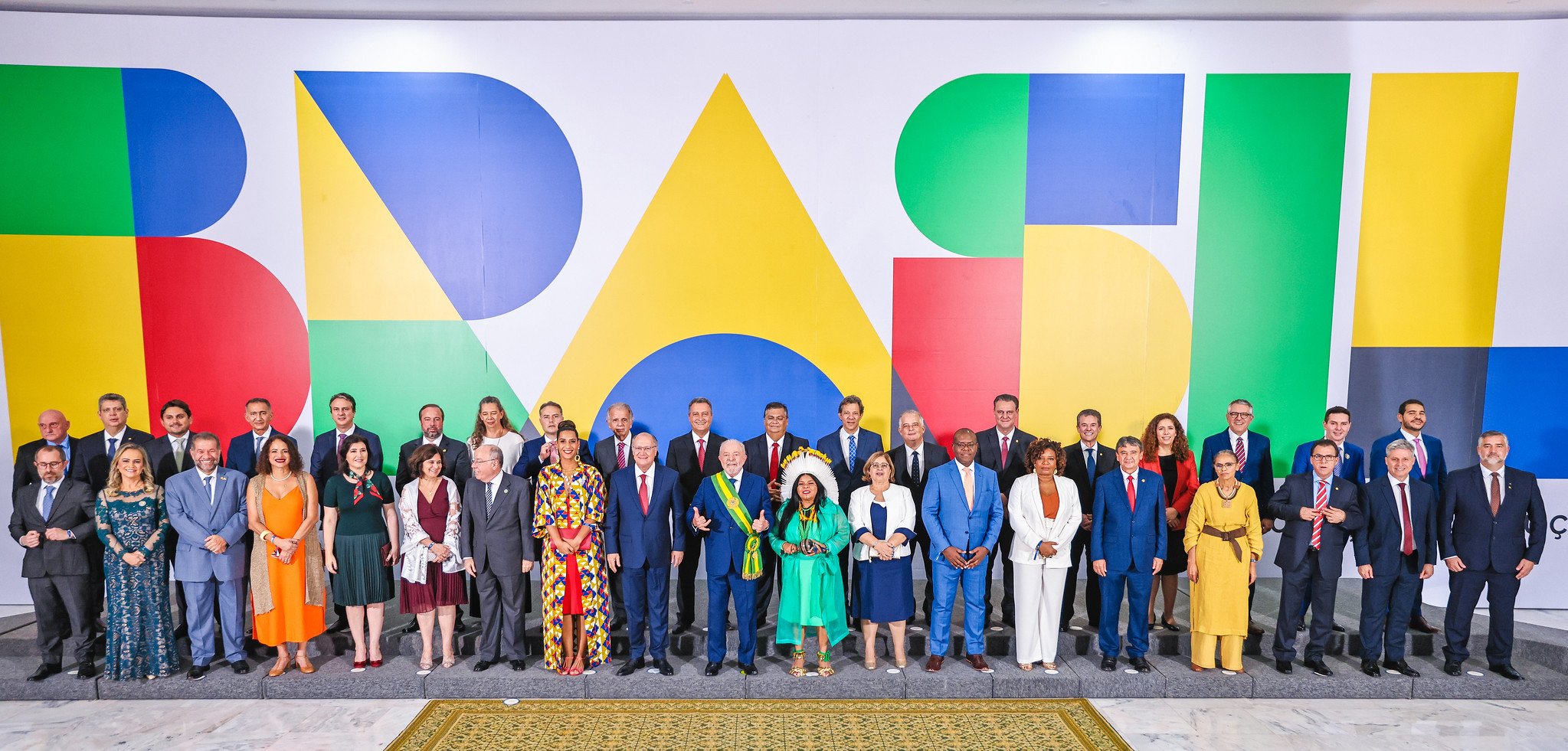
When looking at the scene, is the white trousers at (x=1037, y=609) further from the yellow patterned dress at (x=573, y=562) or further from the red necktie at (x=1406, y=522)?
the yellow patterned dress at (x=573, y=562)

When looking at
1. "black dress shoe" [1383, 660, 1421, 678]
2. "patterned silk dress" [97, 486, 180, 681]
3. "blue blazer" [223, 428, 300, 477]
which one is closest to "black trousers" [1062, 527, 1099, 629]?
"black dress shoe" [1383, 660, 1421, 678]

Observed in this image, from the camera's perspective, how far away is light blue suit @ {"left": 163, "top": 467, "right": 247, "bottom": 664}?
4.48 m

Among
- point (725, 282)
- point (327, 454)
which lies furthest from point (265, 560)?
point (725, 282)

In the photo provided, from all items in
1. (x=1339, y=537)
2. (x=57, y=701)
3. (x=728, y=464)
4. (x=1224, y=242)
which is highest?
(x=1224, y=242)

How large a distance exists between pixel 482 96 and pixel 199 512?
11.2 ft

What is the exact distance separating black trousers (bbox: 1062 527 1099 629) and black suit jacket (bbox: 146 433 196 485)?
5666 mm

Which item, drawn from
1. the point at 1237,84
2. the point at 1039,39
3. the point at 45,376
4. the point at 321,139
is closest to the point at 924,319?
the point at 1039,39

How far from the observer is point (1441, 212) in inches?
232

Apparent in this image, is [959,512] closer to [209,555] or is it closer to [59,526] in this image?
[209,555]

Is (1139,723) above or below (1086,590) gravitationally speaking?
below

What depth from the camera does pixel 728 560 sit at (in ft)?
14.9

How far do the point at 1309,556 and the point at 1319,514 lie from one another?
0.88ft

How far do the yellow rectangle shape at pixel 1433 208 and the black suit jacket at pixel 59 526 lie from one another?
8764 millimetres

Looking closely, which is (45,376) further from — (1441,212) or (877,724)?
(1441,212)
